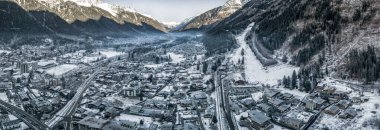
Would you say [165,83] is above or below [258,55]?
below

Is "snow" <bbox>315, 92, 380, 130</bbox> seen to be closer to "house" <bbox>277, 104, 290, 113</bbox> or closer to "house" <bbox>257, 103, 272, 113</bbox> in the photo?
"house" <bbox>277, 104, 290, 113</bbox>

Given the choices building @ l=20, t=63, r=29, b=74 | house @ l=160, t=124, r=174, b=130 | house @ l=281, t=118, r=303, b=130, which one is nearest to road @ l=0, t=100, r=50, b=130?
house @ l=160, t=124, r=174, b=130

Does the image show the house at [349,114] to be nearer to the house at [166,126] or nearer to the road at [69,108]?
the house at [166,126]

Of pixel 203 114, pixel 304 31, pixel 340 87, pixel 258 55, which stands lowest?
pixel 203 114

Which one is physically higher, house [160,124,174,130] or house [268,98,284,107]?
house [268,98,284,107]

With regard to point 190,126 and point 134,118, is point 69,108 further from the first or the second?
point 190,126

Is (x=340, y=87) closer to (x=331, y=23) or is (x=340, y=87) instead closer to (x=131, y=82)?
(x=331, y=23)

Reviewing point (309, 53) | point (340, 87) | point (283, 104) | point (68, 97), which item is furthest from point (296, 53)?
point (68, 97)
